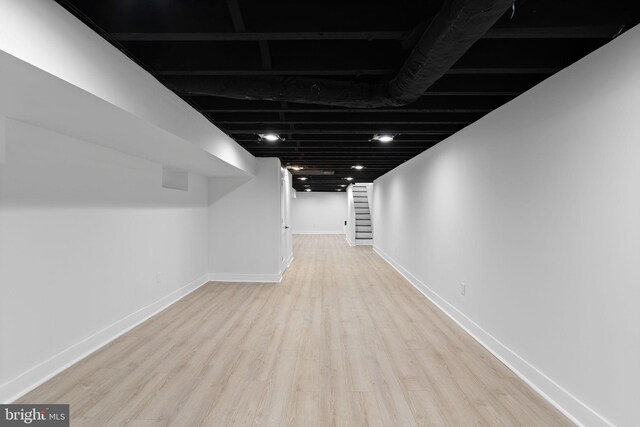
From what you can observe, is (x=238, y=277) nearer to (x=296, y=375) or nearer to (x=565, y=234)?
(x=296, y=375)

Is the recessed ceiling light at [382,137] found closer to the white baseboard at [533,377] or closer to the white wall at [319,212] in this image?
the white baseboard at [533,377]

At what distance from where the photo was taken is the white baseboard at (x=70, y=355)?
1.95 metres

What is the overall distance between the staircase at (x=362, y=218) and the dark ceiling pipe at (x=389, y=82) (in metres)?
8.47

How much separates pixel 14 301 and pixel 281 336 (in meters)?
2.05

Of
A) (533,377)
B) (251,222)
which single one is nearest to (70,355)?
(251,222)

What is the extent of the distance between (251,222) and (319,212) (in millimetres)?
9710

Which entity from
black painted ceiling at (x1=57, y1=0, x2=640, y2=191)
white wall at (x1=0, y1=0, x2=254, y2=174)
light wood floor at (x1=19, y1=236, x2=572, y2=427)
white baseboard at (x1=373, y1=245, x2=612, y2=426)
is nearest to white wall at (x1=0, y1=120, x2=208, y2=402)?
light wood floor at (x1=19, y1=236, x2=572, y2=427)

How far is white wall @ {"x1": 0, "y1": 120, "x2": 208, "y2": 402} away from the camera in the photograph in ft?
6.53

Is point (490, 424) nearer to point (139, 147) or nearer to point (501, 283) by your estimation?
point (501, 283)

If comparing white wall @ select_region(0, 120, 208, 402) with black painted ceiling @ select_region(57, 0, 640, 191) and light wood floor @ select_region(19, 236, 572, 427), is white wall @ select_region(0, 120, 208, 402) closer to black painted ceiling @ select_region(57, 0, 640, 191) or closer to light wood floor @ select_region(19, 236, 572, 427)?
light wood floor @ select_region(19, 236, 572, 427)

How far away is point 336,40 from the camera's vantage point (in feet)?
6.18

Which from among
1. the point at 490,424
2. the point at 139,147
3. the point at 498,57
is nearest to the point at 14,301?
the point at 139,147

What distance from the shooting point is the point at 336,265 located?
6781mm

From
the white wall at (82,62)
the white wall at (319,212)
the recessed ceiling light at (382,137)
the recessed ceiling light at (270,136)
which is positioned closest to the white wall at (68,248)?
the white wall at (82,62)
